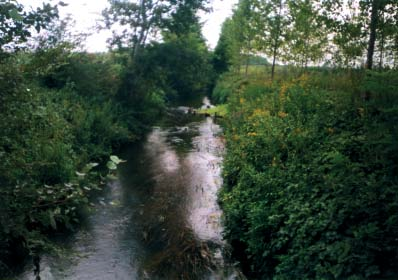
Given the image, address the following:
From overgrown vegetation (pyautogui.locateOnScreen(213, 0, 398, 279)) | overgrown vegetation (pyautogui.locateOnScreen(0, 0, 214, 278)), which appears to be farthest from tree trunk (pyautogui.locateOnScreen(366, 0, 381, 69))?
overgrown vegetation (pyautogui.locateOnScreen(0, 0, 214, 278))

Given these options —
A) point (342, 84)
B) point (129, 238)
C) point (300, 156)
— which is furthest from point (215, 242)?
point (342, 84)

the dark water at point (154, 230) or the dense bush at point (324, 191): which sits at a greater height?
the dense bush at point (324, 191)

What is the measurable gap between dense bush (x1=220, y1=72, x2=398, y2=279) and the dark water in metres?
0.71

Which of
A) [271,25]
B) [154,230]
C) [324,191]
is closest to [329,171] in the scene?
[324,191]

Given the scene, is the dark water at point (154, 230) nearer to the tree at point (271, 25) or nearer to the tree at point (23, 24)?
the tree at point (23, 24)

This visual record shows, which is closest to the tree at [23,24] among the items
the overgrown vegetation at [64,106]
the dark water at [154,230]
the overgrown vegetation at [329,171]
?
the overgrown vegetation at [64,106]

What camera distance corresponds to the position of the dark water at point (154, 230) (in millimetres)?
6594

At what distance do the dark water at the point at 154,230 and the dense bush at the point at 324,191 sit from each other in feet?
2.32

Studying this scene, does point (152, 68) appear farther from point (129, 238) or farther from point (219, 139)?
point (129, 238)

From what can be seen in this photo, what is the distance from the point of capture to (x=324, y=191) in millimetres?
5652

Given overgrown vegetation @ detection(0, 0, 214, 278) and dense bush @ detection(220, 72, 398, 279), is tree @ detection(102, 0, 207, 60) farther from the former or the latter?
dense bush @ detection(220, 72, 398, 279)

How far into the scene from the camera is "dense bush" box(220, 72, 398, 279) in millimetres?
4555

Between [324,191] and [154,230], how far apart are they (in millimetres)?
3987

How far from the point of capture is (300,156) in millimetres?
7074
